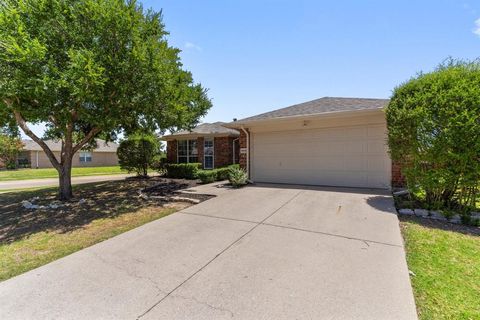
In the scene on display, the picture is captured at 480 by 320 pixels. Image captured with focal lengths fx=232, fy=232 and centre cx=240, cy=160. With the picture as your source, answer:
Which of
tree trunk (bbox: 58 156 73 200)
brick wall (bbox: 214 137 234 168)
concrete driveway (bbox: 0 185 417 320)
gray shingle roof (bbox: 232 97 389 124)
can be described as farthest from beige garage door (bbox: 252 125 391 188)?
tree trunk (bbox: 58 156 73 200)

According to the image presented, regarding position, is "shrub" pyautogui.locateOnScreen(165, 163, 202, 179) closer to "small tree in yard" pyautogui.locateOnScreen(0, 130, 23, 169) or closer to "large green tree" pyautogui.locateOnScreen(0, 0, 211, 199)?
"large green tree" pyautogui.locateOnScreen(0, 0, 211, 199)

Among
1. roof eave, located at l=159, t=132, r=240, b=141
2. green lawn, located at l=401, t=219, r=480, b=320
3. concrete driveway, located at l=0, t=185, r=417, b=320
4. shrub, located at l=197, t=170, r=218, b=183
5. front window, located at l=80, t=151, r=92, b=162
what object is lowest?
green lawn, located at l=401, t=219, r=480, b=320

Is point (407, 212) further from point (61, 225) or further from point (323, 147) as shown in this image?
point (61, 225)

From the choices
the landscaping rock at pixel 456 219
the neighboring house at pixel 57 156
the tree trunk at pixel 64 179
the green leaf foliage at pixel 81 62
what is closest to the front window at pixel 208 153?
the green leaf foliage at pixel 81 62

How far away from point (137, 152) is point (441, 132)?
15.5 m

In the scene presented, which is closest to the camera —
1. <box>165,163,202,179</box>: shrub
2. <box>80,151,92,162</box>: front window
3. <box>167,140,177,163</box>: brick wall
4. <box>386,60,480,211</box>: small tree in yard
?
<box>386,60,480,211</box>: small tree in yard

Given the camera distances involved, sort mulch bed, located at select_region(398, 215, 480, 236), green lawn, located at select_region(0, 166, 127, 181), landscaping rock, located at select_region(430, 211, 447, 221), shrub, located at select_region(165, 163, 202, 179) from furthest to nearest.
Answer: green lawn, located at select_region(0, 166, 127, 181)
shrub, located at select_region(165, 163, 202, 179)
landscaping rock, located at select_region(430, 211, 447, 221)
mulch bed, located at select_region(398, 215, 480, 236)

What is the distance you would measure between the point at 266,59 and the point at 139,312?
10478 mm

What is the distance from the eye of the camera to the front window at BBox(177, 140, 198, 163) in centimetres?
1636

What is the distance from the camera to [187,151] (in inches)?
658

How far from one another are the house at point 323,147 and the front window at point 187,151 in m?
6.15

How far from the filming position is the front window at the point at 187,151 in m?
16.4

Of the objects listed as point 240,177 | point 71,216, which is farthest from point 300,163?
point 71,216

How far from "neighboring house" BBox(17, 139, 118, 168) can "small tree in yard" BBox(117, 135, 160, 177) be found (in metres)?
14.1
